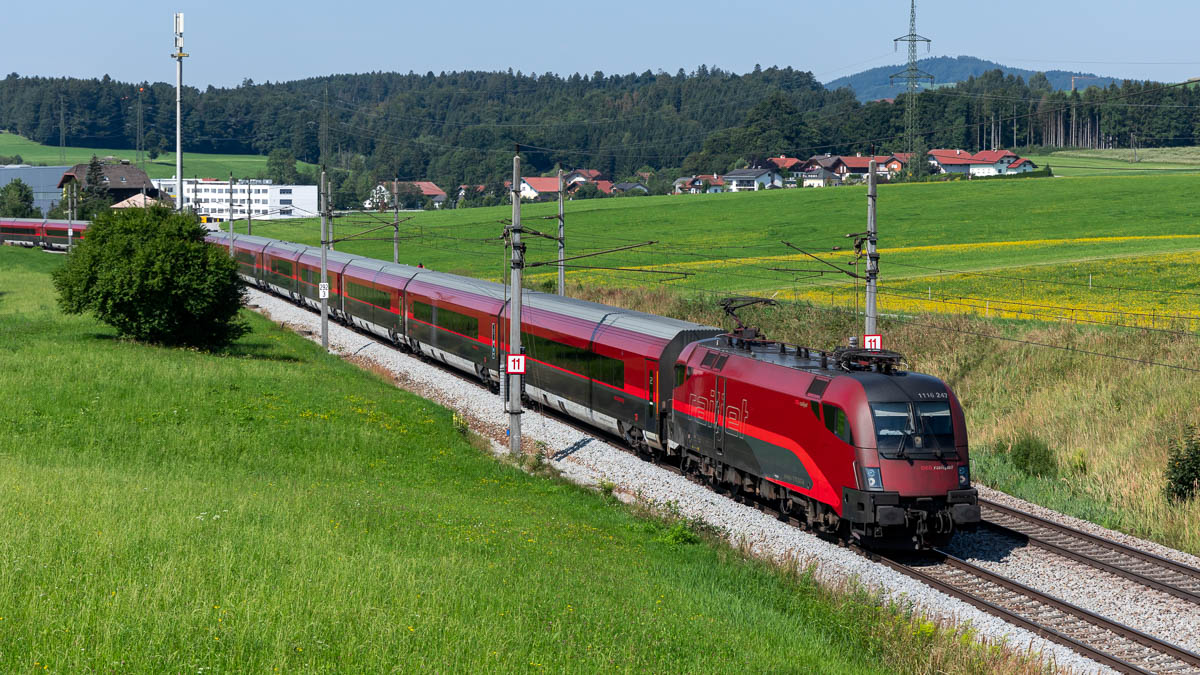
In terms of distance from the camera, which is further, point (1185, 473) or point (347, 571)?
point (1185, 473)

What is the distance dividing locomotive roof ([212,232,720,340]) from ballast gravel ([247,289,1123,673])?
327cm

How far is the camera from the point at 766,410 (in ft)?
71.7

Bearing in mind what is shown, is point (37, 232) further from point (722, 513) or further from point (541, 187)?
point (541, 187)

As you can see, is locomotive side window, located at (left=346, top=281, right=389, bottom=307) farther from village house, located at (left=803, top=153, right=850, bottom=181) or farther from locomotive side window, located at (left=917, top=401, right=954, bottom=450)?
village house, located at (left=803, top=153, right=850, bottom=181)

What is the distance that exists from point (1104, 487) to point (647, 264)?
51955 millimetres

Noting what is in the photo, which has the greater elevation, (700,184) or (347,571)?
(700,184)

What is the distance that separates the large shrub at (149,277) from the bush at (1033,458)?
27.7 m

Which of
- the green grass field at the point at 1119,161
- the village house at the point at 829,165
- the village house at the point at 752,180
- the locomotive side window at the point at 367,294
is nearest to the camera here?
the locomotive side window at the point at 367,294

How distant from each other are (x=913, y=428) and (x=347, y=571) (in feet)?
33.8

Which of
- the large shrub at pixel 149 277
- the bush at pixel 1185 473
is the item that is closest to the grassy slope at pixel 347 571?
the bush at pixel 1185 473

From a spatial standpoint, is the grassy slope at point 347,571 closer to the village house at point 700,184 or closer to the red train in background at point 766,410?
the red train in background at point 766,410

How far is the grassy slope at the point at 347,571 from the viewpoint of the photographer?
11273 mm

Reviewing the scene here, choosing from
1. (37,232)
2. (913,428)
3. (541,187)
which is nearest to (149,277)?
(913,428)

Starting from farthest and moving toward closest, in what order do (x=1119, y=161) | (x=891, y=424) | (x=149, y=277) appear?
(x=1119, y=161) < (x=149, y=277) < (x=891, y=424)
